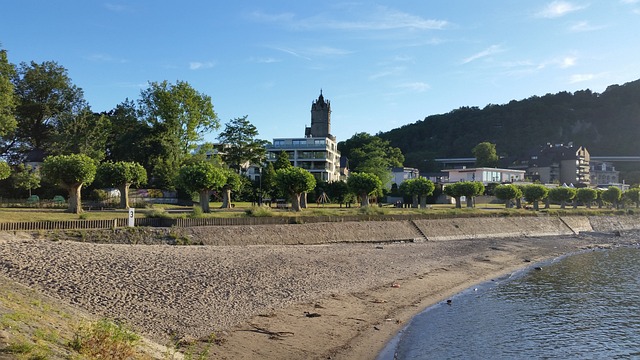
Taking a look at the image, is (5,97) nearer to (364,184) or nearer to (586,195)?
(364,184)

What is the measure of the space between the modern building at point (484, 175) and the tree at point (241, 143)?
61.9 m

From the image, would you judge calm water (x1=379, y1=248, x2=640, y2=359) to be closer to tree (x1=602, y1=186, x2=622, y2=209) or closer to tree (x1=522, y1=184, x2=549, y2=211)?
tree (x1=522, y1=184, x2=549, y2=211)

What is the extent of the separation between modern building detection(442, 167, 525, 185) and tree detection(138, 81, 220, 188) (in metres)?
69.8

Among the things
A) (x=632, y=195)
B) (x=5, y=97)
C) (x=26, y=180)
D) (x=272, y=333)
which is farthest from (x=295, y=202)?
(x=632, y=195)

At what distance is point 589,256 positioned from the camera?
4728cm

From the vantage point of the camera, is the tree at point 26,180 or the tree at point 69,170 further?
the tree at point 26,180

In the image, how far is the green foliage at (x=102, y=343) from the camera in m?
10.0

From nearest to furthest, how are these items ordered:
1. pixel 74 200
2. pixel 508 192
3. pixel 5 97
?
pixel 74 200, pixel 5 97, pixel 508 192

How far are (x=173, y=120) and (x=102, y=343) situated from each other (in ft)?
202

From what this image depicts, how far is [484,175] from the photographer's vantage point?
4614 inches

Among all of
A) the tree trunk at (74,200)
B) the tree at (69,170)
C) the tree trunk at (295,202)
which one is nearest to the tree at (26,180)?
the tree at (69,170)

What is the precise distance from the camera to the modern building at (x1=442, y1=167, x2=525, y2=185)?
117 m

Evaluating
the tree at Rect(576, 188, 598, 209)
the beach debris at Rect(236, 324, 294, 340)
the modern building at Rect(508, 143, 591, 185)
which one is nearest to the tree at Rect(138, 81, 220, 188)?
the beach debris at Rect(236, 324, 294, 340)

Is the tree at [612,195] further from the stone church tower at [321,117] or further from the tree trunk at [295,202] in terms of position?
the stone church tower at [321,117]
